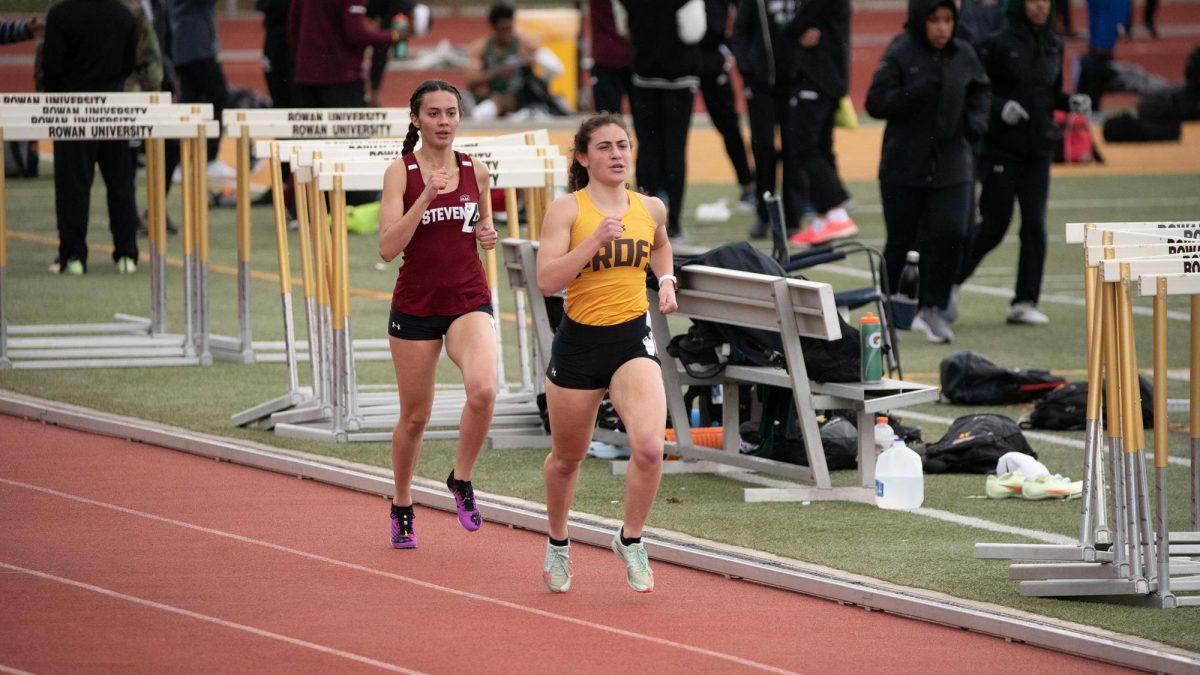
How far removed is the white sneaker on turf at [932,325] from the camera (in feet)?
45.4

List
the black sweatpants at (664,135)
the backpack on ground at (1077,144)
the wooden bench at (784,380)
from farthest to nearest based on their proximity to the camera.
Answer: the backpack on ground at (1077,144), the black sweatpants at (664,135), the wooden bench at (784,380)

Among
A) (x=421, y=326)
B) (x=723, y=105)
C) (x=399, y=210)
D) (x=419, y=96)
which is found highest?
(x=419, y=96)

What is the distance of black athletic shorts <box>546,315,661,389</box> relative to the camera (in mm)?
7434

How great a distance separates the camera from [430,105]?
8156 millimetres

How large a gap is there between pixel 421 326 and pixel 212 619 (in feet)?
5.50

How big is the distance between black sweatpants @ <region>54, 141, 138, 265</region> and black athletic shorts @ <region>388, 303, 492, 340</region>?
25.6 ft

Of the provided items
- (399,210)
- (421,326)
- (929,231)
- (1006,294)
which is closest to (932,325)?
(929,231)

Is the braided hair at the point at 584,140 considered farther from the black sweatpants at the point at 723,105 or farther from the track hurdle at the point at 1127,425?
the black sweatpants at the point at 723,105

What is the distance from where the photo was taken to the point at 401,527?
8.29m

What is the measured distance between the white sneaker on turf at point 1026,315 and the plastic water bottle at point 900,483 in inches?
225

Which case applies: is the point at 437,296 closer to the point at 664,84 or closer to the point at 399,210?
the point at 399,210

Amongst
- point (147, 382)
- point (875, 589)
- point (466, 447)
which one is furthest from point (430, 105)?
point (147, 382)

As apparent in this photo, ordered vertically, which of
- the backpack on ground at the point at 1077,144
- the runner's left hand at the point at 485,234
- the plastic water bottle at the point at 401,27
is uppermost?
the plastic water bottle at the point at 401,27

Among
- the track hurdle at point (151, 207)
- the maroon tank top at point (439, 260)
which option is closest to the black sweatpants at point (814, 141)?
the track hurdle at point (151, 207)
